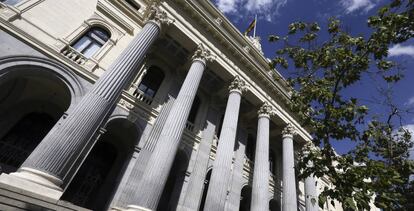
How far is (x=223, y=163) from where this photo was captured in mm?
10102

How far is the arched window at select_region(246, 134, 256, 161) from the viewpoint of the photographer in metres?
16.6

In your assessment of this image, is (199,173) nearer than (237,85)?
Yes

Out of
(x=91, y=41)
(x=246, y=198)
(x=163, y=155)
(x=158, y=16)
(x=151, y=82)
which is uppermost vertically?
(x=158, y=16)

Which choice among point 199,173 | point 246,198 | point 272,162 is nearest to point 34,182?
point 199,173

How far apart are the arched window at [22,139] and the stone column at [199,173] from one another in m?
7.05

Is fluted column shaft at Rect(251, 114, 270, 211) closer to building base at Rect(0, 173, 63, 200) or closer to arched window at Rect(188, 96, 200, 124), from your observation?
arched window at Rect(188, 96, 200, 124)

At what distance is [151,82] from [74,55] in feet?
13.4

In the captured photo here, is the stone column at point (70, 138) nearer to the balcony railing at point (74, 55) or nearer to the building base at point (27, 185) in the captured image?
the building base at point (27, 185)

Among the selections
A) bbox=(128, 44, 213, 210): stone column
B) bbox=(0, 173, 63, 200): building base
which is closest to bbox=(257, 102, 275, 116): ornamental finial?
bbox=(128, 44, 213, 210): stone column

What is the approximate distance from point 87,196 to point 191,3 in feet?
35.2

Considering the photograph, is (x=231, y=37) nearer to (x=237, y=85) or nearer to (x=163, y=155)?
(x=237, y=85)

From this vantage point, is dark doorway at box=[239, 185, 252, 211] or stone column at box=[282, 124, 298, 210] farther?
dark doorway at box=[239, 185, 252, 211]

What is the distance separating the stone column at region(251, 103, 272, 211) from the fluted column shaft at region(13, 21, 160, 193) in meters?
7.91

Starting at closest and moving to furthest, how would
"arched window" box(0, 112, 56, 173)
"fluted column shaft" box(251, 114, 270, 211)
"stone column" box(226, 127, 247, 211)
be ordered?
"arched window" box(0, 112, 56, 173) → "fluted column shaft" box(251, 114, 270, 211) → "stone column" box(226, 127, 247, 211)
